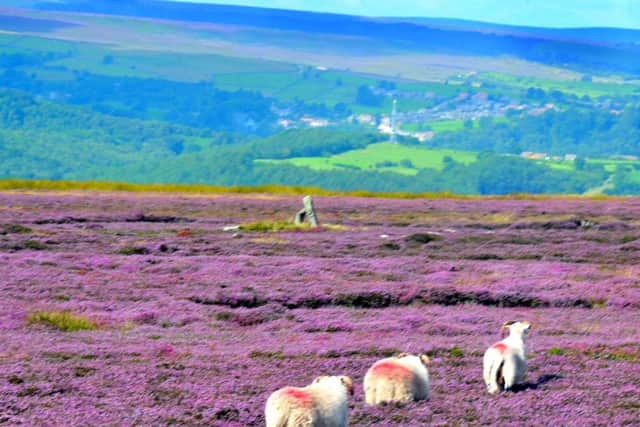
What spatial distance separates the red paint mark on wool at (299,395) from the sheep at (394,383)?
2.58 metres

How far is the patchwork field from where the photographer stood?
57.7 feet

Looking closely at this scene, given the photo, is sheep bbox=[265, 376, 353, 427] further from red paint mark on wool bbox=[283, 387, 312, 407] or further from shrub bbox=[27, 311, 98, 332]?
shrub bbox=[27, 311, 98, 332]

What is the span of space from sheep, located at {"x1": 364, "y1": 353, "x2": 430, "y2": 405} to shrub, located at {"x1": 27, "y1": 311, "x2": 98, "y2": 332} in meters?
8.49

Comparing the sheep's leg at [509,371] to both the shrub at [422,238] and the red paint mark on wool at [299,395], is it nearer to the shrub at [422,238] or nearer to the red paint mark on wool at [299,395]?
the red paint mark on wool at [299,395]

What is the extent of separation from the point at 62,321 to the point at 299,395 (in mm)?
10337

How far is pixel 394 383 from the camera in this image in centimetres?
1772

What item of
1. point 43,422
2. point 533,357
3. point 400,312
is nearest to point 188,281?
point 400,312

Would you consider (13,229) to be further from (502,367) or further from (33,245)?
(502,367)

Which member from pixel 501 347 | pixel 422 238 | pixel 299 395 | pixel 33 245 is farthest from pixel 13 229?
pixel 299 395

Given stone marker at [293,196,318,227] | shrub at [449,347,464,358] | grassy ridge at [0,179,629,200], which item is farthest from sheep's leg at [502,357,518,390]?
grassy ridge at [0,179,629,200]

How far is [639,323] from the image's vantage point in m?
27.3

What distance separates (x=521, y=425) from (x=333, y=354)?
5490mm

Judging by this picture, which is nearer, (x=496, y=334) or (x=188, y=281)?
(x=496, y=334)

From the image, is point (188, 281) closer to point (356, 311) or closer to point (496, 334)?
point (356, 311)
